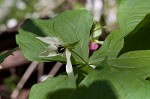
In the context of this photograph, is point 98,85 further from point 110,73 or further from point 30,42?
point 30,42

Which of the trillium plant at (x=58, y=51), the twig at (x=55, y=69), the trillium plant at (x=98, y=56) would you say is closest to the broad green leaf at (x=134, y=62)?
the trillium plant at (x=98, y=56)

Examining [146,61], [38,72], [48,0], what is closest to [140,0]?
[146,61]

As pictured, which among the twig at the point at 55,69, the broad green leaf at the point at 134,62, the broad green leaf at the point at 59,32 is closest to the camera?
the broad green leaf at the point at 134,62

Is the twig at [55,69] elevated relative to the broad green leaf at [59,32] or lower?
lower

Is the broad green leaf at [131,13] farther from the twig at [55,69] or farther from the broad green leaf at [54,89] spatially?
the twig at [55,69]

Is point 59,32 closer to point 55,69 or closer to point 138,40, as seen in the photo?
point 138,40

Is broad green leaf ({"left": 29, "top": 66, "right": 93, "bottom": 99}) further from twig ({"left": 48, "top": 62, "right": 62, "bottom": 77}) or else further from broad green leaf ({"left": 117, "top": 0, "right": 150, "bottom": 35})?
twig ({"left": 48, "top": 62, "right": 62, "bottom": 77})

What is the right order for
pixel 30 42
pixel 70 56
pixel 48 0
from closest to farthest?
pixel 70 56 < pixel 30 42 < pixel 48 0

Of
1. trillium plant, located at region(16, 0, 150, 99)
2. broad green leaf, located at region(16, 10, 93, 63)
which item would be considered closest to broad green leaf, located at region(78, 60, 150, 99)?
trillium plant, located at region(16, 0, 150, 99)
